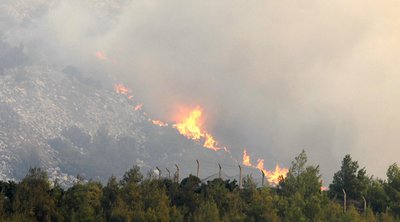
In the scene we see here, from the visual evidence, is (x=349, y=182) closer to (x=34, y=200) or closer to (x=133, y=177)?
(x=133, y=177)

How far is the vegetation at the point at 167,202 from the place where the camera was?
237ft

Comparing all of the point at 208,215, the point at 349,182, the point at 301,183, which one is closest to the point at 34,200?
the point at 208,215

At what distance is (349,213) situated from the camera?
77.6 m

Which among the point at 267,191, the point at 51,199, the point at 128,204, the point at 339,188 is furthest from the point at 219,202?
the point at 339,188

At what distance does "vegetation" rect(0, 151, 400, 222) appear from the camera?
72.4m

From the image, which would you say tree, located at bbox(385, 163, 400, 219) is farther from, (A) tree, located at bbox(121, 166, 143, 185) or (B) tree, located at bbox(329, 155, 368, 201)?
(A) tree, located at bbox(121, 166, 143, 185)

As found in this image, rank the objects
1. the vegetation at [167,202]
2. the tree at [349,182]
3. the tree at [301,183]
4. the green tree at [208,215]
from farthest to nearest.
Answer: the tree at [349,182] → the tree at [301,183] → the vegetation at [167,202] → the green tree at [208,215]

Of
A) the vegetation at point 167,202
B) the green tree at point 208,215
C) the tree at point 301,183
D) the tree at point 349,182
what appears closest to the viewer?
the green tree at point 208,215

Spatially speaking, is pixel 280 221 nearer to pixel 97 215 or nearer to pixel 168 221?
pixel 168 221

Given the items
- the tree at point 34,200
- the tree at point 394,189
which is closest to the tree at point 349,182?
the tree at point 394,189

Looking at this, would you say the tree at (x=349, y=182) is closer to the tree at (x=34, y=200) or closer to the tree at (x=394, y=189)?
the tree at (x=394, y=189)

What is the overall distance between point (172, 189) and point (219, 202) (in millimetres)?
10141

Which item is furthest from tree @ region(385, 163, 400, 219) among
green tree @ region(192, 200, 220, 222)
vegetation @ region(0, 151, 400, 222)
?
green tree @ region(192, 200, 220, 222)

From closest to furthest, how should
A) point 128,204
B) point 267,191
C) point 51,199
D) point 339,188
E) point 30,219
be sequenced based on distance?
point 30,219
point 51,199
point 128,204
point 267,191
point 339,188
